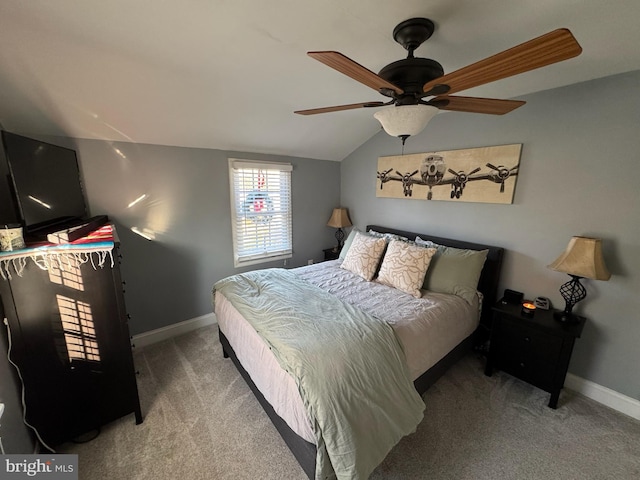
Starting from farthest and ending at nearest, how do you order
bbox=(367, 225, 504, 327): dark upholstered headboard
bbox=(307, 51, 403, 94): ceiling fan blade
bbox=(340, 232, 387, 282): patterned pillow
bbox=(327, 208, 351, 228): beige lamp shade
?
bbox=(327, 208, 351, 228): beige lamp shade < bbox=(340, 232, 387, 282): patterned pillow < bbox=(367, 225, 504, 327): dark upholstered headboard < bbox=(307, 51, 403, 94): ceiling fan blade

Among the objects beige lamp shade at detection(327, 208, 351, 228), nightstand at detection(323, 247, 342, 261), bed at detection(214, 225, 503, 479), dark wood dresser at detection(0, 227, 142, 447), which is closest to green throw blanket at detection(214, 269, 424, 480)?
bed at detection(214, 225, 503, 479)

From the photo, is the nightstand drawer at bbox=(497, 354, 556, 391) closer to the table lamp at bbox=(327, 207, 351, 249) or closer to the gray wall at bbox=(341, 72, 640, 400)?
→ the gray wall at bbox=(341, 72, 640, 400)

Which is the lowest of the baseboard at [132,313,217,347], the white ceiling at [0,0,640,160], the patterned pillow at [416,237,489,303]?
the baseboard at [132,313,217,347]

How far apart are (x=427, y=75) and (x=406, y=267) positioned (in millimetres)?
1554

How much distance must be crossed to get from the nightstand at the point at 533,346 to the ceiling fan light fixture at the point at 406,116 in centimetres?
176

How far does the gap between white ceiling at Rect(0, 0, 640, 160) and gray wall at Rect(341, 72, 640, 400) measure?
22cm

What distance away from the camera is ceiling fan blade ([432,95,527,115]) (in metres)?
1.30

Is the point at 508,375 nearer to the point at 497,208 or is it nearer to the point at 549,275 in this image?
the point at 549,275

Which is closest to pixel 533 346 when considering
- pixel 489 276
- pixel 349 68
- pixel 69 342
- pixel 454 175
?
pixel 489 276

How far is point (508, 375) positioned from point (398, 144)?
2576mm

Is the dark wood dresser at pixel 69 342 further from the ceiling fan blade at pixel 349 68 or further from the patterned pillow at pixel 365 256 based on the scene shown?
the patterned pillow at pixel 365 256

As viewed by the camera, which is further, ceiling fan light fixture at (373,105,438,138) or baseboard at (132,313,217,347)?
baseboard at (132,313,217,347)

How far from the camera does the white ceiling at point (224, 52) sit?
1.28 meters

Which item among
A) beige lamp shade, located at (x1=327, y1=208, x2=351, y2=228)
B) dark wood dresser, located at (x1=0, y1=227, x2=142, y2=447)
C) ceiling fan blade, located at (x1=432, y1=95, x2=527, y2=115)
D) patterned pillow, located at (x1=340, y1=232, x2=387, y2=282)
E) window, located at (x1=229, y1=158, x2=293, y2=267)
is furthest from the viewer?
beige lamp shade, located at (x1=327, y1=208, x2=351, y2=228)
